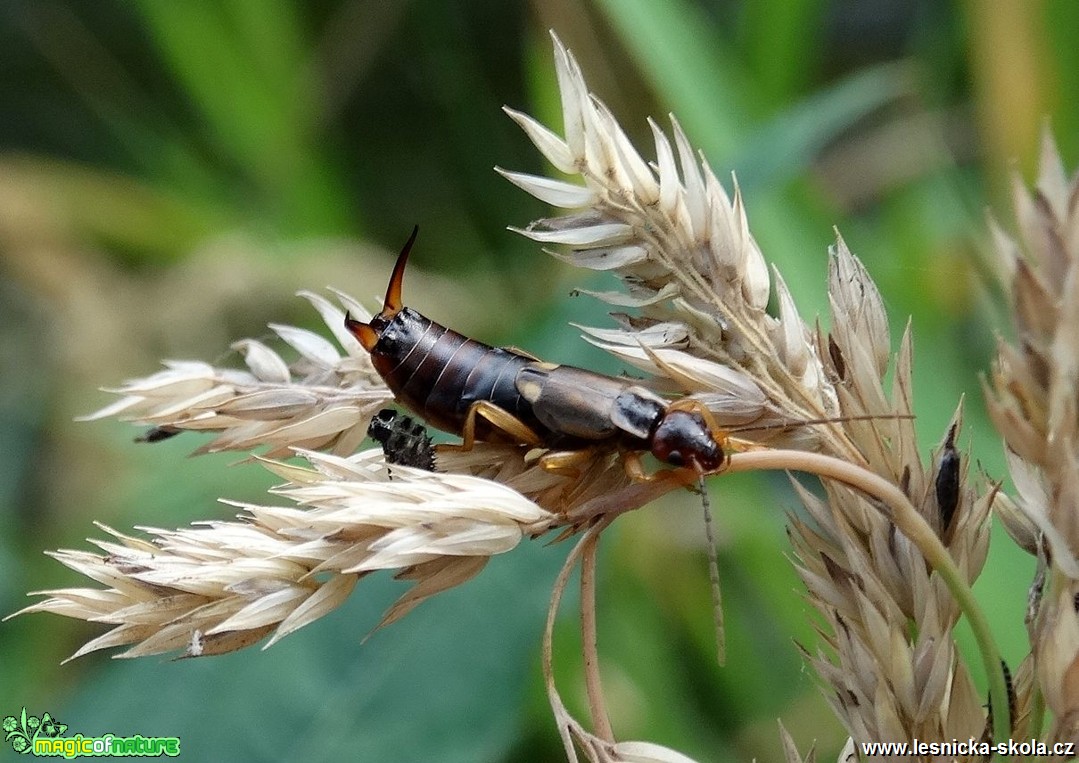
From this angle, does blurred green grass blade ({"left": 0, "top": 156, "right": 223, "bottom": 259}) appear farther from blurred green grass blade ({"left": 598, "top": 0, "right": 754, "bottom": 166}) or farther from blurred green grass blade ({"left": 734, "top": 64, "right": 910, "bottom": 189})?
blurred green grass blade ({"left": 734, "top": 64, "right": 910, "bottom": 189})

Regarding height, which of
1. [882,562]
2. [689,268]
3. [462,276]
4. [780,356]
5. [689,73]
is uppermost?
[689,73]

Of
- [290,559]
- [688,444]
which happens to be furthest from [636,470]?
[290,559]

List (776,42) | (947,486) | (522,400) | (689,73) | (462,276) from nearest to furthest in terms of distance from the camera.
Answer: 1. (947,486)
2. (522,400)
3. (689,73)
4. (776,42)
5. (462,276)

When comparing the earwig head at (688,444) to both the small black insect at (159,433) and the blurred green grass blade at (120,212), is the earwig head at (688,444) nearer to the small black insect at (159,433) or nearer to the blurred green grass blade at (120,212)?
the small black insect at (159,433)

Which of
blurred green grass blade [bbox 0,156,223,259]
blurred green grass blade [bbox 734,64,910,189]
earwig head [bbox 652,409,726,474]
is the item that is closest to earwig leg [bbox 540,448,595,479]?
earwig head [bbox 652,409,726,474]

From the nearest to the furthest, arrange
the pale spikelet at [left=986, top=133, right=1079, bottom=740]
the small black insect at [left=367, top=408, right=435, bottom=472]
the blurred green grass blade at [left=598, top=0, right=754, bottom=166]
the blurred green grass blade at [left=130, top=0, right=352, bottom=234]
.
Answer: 1. the pale spikelet at [left=986, top=133, right=1079, bottom=740]
2. the small black insect at [left=367, top=408, right=435, bottom=472]
3. the blurred green grass blade at [left=598, top=0, right=754, bottom=166]
4. the blurred green grass blade at [left=130, top=0, right=352, bottom=234]

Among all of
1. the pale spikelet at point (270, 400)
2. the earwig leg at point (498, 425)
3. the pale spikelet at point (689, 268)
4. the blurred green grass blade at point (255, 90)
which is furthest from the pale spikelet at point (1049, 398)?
the blurred green grass blade at point (255, 90)

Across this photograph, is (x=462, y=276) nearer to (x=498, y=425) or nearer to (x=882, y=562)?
(x=498, y=425)
